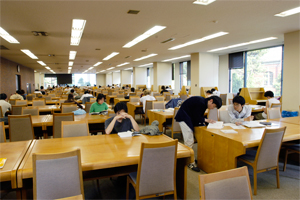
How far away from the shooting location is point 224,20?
4922 mm

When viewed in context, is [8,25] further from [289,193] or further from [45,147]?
[289,193]

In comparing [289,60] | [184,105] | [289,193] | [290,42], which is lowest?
[289,193]

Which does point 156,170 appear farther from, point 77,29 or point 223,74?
point 223,74

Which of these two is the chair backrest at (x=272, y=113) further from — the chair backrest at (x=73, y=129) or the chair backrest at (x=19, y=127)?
the chair backrest at (x=19, y=127)

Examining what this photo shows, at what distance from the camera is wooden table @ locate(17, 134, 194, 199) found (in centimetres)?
179

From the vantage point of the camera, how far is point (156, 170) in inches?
73.7

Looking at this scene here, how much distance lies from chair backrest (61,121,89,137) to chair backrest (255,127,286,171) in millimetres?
2280

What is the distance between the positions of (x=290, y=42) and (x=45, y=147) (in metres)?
7.31

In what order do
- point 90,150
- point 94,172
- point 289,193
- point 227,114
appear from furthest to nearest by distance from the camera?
1. point 227,114
2. point 289,193
3. point 94,172
4. point 90,150

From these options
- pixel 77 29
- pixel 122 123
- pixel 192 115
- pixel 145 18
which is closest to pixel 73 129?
pixel 122 123

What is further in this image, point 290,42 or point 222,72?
point 222,72

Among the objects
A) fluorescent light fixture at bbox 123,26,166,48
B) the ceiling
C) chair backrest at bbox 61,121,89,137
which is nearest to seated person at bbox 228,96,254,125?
the ceiling

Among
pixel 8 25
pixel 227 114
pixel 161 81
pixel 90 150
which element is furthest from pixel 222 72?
pixel 90 150

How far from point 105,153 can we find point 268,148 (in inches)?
79.0
